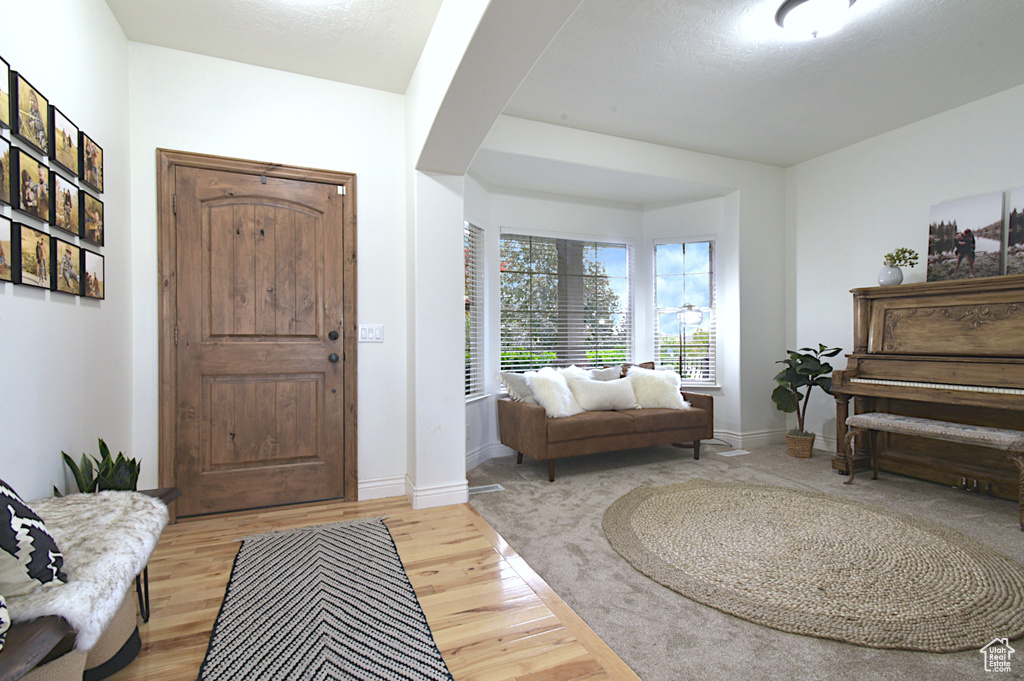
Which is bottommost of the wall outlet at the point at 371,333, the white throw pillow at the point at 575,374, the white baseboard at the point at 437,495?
the white baseboard at the point at 437,495

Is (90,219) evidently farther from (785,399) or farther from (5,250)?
(785,399)

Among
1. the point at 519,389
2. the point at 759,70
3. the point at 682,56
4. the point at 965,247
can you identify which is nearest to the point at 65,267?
the point at 519,389

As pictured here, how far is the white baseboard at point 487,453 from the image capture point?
4.14m

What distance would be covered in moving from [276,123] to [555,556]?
2988mm

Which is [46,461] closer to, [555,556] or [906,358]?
[555,556]

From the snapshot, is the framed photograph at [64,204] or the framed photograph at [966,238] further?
the framed photograph at [966,238]

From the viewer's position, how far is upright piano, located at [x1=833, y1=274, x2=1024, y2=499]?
3109mm

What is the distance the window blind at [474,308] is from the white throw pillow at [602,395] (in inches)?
32.7

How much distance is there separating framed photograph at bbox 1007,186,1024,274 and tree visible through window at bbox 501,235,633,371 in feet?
9.51

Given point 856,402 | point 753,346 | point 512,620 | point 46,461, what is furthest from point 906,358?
point 46,461

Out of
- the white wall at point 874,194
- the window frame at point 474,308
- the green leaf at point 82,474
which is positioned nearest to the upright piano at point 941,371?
the white wall at point 874,194

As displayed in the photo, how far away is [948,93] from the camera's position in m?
3.58

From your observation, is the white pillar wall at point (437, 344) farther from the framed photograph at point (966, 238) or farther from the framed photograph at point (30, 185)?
the framed photograph at point (966, 238)

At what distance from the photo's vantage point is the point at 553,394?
3.97m
